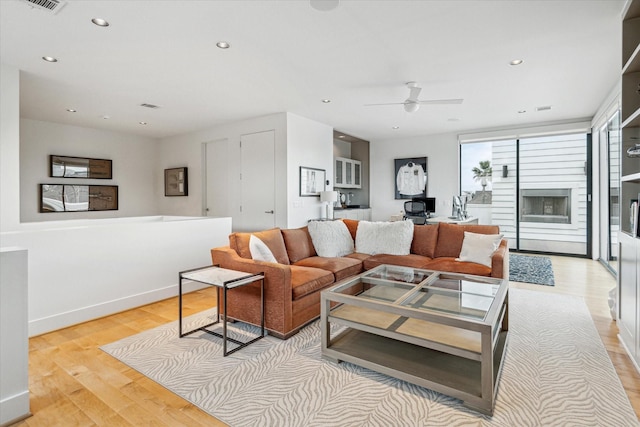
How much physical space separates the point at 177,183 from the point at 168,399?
5.83 meters

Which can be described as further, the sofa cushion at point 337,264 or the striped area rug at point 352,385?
the sofa cushion at point 337,264

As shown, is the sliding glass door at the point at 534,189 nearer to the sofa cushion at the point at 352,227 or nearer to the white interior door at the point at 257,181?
the sofa cushion at the point at 352,227

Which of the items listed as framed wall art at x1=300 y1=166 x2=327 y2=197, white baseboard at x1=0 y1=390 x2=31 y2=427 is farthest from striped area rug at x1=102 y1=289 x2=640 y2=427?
framed wall art at x1=300 y1=166 x2=327 y2=197

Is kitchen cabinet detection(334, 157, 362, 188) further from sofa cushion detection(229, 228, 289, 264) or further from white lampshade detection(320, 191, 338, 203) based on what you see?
sofa cushion detection(229, 228, 289, 264)

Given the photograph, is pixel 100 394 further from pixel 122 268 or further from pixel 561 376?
pixel 561 376

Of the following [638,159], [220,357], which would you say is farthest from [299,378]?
[638,159]

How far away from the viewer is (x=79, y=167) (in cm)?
620

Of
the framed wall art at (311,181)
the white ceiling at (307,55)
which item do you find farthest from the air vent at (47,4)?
the framed wall art at (311,181)

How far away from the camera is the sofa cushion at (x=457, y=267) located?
325 centimetres

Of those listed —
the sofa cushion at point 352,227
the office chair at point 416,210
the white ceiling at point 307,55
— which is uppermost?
the white ceiling at point 307,55

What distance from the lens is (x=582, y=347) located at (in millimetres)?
2508

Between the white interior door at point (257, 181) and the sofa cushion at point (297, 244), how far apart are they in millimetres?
1640

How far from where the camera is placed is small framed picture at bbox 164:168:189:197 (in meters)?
6.89

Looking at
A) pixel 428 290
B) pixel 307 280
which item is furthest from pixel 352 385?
pixel 307 280
